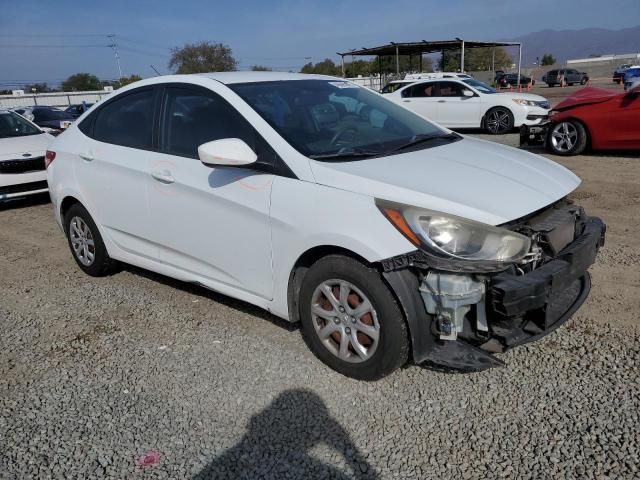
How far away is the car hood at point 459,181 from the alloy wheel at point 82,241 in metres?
2.68

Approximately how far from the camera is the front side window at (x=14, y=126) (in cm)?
876

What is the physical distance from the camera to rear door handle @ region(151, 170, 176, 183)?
3.67m

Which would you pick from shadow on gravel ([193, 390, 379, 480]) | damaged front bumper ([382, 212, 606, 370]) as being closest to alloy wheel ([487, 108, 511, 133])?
damaged front bumper ([382, 212, 606, 370])

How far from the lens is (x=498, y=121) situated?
13.2 m

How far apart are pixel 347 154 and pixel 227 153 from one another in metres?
0.70

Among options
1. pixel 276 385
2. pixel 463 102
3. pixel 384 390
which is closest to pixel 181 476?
pixel 276 385

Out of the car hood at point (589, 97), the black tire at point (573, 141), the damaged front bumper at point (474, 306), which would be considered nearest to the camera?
the damaged front bumper at point (474, 306)

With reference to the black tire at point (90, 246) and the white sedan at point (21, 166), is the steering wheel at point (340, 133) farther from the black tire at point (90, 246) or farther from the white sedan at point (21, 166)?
the white sedan at point (21, 166)

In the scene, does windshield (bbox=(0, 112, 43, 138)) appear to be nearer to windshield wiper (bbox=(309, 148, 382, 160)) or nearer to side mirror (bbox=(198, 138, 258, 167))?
side mirror (bbox=(198, 138, 258, 167))

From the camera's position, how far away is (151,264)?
4152 mm

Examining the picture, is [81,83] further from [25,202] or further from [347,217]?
[347,217]

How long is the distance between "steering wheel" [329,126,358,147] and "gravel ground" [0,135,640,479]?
1310 millimetres

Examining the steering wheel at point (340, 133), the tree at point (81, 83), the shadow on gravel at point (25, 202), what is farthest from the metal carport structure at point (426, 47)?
Result: the tree at point (81, 83)

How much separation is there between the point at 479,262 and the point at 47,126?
17.0 m
